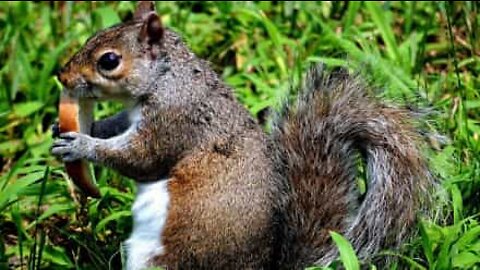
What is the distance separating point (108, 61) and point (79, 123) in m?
0.20

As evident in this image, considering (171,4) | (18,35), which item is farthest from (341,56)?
(18,35)

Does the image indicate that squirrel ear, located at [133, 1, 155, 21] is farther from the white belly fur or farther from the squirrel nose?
the white belly fur

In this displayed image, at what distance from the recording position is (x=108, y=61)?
9.24ft

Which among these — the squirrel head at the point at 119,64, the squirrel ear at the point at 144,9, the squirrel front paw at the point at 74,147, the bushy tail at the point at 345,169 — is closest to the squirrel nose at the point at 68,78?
the squirrel head at the point at 119,64

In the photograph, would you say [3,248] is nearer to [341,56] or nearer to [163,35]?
[163,35]

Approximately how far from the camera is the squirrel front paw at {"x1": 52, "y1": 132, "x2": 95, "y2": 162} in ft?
9.37

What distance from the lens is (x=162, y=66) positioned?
112 inches

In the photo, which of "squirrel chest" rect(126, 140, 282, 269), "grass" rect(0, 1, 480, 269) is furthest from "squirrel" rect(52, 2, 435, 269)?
"grass" rect(0, 1, 480, 269)

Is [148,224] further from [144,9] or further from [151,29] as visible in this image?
[144,9]

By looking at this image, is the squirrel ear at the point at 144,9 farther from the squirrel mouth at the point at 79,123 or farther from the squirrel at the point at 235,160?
the squirrel mouth at the point at 79,123

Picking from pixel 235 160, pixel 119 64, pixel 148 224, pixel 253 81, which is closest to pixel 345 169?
pixel 235 160

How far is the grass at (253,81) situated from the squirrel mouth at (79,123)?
0.15 metres

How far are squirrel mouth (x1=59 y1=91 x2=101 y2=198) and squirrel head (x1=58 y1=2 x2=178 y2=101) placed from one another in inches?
1.3

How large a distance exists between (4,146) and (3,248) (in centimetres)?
71
